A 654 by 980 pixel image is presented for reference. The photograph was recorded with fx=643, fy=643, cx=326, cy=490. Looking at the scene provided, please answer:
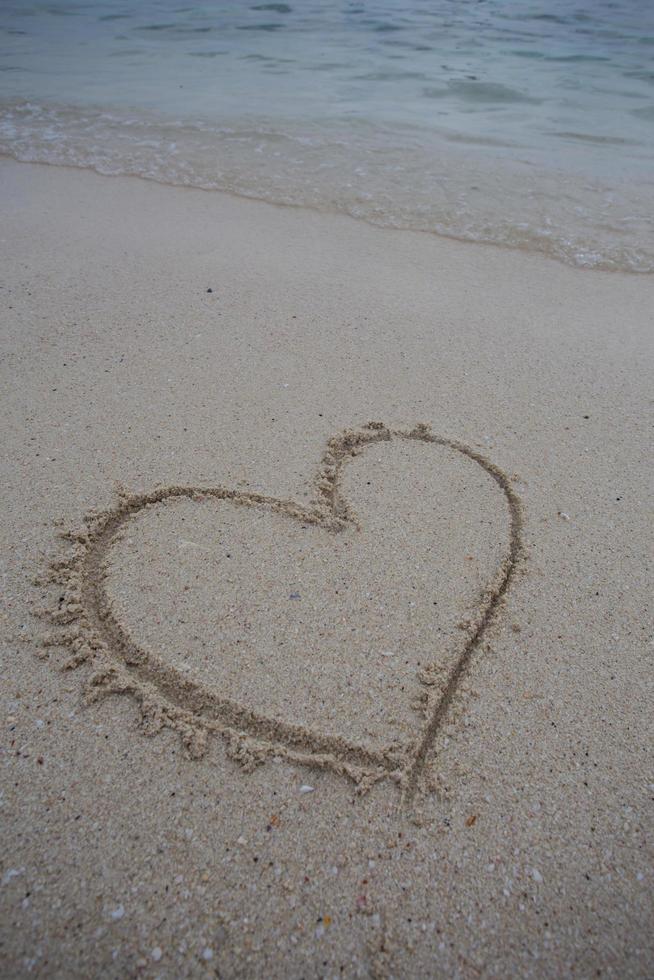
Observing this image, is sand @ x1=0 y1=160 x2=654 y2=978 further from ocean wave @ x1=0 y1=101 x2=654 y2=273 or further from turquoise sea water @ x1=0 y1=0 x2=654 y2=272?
turquoise sea water @ x1=0 y1=0 x2=654 y2=272

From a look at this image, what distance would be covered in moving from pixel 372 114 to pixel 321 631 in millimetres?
6100

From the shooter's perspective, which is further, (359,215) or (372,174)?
(372,174)

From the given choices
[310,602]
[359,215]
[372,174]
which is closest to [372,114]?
[372,174]

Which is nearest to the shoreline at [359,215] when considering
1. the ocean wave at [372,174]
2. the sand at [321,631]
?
the ocean wave at [372,174]

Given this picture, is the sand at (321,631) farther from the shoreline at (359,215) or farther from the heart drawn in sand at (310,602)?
the shoreline at (359,215)

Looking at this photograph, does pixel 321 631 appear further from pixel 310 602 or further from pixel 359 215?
pixel 359 215

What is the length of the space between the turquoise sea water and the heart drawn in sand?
8.13 ft

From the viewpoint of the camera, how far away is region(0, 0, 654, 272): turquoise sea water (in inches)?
175

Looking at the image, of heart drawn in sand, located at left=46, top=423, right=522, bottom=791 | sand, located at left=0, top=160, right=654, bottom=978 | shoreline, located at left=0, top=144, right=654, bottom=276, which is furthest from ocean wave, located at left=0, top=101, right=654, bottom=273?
heart drawn in sand, located at left=46, top=423, right=522, bottom=791

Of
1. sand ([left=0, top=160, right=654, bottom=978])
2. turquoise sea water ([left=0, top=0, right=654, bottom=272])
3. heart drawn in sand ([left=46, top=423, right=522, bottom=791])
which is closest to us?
sand ([left=0, top=160, right=654, bottom=978])

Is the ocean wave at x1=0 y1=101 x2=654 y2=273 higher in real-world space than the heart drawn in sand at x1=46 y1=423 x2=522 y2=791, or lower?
higher

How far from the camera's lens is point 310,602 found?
1.87 metres

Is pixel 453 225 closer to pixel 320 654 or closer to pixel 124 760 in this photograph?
pixel 320 654

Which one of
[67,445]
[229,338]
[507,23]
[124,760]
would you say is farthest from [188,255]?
[507,23]
